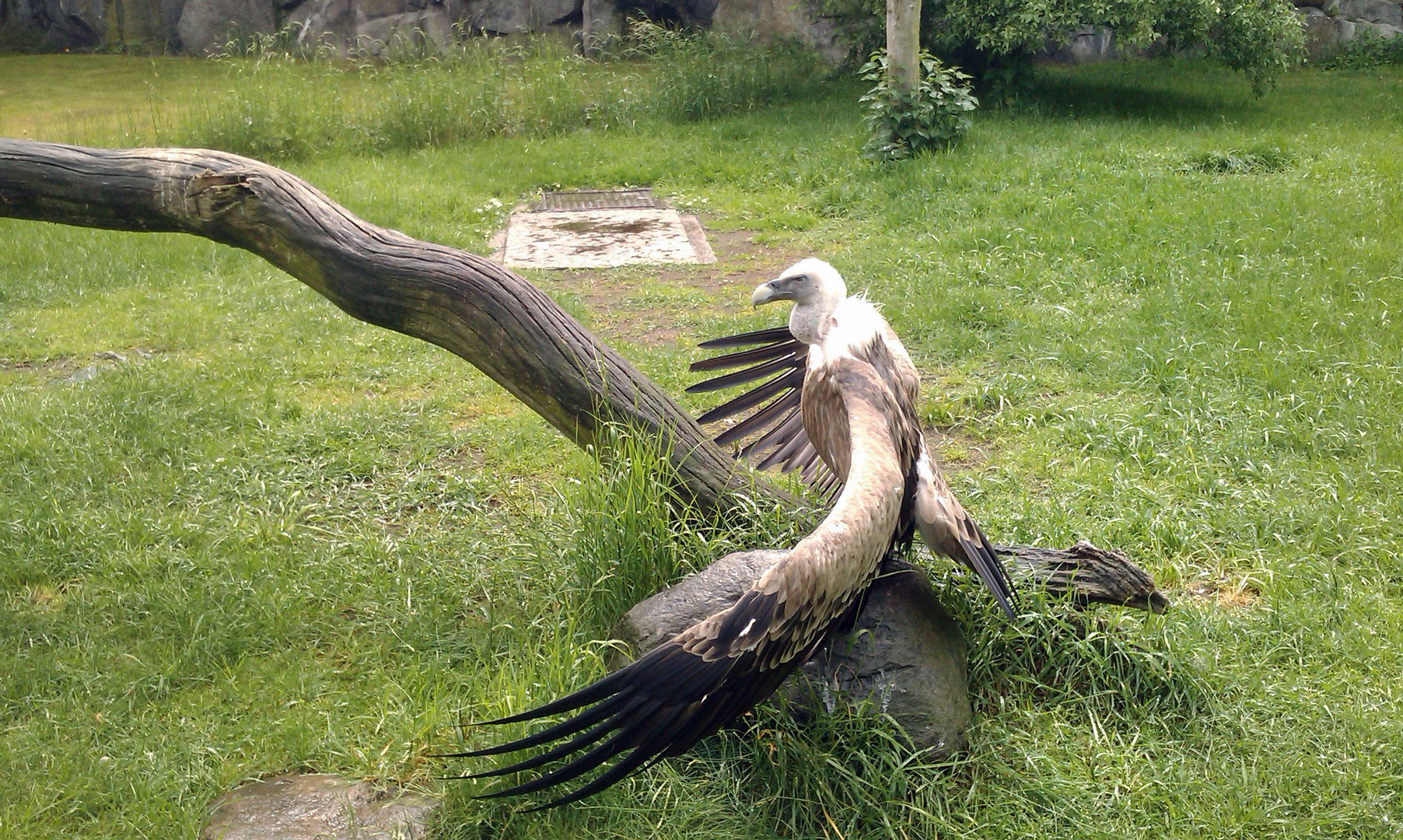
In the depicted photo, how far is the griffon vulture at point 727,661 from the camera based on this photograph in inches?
87.1

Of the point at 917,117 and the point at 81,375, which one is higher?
the point at 917,117

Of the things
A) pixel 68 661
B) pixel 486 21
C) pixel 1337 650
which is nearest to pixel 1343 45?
pixel 486 21

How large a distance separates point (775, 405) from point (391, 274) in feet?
4.37

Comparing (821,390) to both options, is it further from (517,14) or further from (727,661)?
(517,14)

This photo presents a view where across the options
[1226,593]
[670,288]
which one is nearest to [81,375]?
[670,288]

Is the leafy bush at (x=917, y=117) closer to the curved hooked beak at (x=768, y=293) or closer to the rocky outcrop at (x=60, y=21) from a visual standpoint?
the curved hooked beak at (x=768, y=293)

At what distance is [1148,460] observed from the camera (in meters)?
4.44

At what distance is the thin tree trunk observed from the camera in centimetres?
897

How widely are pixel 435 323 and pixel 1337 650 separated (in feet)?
9.51

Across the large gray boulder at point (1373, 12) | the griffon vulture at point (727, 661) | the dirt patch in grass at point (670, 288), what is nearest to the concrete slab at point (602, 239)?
the dirt patch in grass at point (670, 288)

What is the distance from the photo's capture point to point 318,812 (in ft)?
8.89

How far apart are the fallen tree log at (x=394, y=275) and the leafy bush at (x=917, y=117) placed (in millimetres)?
5885

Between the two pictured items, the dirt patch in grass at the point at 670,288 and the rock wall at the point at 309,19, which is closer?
the dirt patch in grass at the point at 670,288

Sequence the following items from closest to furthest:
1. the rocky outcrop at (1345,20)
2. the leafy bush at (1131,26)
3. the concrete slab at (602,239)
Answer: the concrete slab at (602,239) → the leafy bush at (1131,26) → the rocky outcrop at (1345,20)
